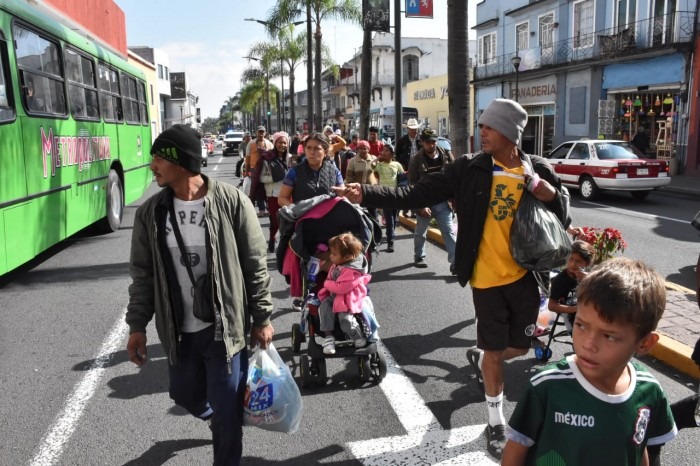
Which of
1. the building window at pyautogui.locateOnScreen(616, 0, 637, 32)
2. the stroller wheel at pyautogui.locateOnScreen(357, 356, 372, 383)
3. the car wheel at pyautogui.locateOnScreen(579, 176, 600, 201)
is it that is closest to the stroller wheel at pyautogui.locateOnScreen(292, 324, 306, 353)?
the stroller wheel at pyautogui.locateOnScreen(357, 356, 372, 383)

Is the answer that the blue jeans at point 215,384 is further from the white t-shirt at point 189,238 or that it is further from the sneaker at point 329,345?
the sneaker at point 329,345

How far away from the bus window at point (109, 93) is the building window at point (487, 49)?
2622 cm

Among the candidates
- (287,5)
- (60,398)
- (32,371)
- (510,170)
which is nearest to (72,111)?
(32,371)

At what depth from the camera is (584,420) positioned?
1.82 m

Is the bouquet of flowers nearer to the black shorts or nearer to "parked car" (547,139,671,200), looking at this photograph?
the black shorts

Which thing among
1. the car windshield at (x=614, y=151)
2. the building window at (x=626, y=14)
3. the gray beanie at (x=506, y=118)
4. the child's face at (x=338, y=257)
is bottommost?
the child's face at (x=338, y=257)

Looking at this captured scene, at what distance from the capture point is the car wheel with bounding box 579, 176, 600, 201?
15078 millimetres

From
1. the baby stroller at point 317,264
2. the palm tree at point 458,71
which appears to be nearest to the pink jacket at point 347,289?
the baby stroller at point 317,264

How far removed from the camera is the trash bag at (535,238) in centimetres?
329

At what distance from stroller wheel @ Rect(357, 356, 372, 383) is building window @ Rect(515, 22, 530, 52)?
29.6 meters

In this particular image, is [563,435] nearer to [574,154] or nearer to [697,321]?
[697,321]

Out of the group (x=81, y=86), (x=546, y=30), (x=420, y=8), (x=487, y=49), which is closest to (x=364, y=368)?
(x=81, y=86)

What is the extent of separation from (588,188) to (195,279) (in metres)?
14.2

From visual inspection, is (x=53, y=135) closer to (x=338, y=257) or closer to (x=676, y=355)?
(x=338, y=257)
